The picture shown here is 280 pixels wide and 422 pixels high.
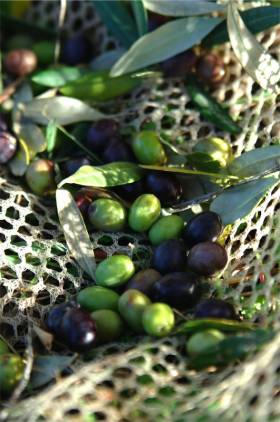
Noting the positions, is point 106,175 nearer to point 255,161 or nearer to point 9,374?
point 255,161

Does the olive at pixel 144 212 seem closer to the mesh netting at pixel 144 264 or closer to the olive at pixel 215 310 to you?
the mesh netting at pixel 144 264

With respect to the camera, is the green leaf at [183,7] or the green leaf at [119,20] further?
the green leaf at [119,20]

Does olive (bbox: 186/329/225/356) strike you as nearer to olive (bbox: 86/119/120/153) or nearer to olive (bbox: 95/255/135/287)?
olive (bbox: 95/255/135/287)

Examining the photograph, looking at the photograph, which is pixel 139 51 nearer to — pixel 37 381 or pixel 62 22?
pixel 62 22

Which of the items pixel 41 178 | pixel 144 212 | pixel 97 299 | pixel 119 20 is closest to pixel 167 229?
pixel 144 212

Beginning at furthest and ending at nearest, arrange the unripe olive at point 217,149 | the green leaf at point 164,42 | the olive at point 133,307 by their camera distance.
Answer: the green leaf at point 164,42 < the unripe olive at point 217,149 < the olive at point 133,307

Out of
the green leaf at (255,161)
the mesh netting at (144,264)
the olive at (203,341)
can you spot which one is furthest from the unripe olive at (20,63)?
the olive at (203,341)

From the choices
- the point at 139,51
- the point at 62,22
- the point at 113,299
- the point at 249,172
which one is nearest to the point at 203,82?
the point at 139,51
